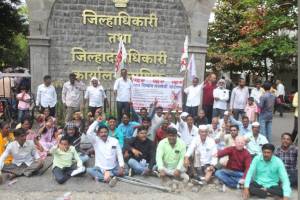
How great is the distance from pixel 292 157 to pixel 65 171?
392 centimetres

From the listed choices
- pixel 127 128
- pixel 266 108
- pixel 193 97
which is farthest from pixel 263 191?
pixel 193 97

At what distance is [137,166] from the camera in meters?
8.46

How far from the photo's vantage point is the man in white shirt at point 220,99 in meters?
11.5

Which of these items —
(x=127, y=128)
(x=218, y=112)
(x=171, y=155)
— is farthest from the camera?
(x=218, y=112)

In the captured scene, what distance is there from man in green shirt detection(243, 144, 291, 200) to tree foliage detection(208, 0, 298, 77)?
12.9m

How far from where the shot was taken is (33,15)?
577 inches

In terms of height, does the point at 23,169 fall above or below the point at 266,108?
below

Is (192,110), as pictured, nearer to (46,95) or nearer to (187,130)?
(187,130)

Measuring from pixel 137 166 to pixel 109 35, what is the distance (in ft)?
24.3

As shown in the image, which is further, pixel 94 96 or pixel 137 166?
pixel 94 96

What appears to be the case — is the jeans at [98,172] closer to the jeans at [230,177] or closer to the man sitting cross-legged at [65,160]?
the man sitting cross-legged at [65,160]

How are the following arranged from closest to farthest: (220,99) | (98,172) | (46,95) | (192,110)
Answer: (98,172), (220,99), (46,95), (192,110)

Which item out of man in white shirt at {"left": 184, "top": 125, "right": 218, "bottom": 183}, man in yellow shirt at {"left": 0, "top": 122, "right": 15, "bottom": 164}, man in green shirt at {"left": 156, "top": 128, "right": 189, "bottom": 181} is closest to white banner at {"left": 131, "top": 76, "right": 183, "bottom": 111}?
man in white shirt at {"left": 184, "top": 125, "right": 218, "bottom": 183}

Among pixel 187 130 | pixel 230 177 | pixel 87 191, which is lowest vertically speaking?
pixel 87 191
